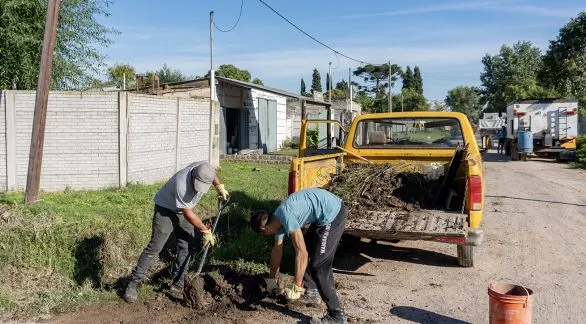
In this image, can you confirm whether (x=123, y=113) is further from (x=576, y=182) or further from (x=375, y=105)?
(x=375, y=105)

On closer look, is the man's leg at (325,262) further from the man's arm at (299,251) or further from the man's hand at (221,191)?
the man's hand at (221,191)

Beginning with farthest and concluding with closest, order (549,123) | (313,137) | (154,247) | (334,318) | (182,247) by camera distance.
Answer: (313,137) → (549,123) → (182,247) → (154,247) → (334,318)

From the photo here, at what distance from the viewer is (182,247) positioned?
19.1 ft

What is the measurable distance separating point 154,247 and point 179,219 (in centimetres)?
37

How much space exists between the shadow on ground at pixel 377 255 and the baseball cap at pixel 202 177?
2235mm

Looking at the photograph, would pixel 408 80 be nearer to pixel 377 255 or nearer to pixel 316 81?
pixel 316 81

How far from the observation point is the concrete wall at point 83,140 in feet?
32.0

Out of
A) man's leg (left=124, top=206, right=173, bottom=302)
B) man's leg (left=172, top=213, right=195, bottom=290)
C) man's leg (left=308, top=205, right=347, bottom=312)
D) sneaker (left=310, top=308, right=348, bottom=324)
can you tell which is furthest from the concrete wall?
sneaker (left=310, top=308, right=348, bottom=324)

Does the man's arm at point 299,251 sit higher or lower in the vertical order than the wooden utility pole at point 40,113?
lower

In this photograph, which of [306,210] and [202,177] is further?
[202,177]

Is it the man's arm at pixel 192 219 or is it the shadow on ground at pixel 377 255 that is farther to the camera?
the shadow on ground at pixel 377 255

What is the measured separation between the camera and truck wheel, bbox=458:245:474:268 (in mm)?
6656

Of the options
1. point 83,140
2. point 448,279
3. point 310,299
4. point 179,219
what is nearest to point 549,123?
point 448,279

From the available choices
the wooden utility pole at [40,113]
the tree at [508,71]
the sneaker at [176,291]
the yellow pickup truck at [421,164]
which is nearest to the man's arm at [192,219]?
the sneaker at [176,291]
